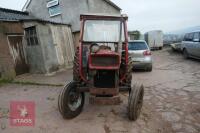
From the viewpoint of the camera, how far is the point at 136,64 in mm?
9672

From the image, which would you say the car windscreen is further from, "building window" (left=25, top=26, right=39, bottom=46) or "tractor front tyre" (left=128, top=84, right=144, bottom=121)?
"tractor front tyre" (left=128, top=84, right=144, bottom=121)

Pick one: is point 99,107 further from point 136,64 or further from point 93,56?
point 136,64

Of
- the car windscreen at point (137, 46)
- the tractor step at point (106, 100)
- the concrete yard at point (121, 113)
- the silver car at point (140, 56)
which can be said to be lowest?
the concrete yard at point (121, 113)

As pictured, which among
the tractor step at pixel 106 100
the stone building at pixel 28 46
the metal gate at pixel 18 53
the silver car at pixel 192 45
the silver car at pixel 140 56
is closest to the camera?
the tractor step at pixel 106 100

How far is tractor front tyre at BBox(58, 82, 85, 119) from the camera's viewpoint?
4.32 meters

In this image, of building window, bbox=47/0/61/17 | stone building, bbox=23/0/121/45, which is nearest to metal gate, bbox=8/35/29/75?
stone building, bbox=23/0/121/45

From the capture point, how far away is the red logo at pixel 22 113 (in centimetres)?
452

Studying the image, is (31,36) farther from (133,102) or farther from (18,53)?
(133,102)

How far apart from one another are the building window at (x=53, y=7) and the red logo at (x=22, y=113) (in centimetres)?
1064

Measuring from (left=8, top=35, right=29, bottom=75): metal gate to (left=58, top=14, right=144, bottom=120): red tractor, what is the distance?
19.5 ft

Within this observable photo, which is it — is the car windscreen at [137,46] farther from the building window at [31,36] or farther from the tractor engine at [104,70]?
the tractor engine at [104,70]

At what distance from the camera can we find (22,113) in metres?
5.02

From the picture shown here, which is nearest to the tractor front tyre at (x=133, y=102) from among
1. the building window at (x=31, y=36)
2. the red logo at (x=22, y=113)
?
the red logo at (x=22, y=113)

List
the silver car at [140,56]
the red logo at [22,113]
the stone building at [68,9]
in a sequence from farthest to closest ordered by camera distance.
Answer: the stone building at [68,9] → the silver car at [140,56] → the red logo at [22,113]
